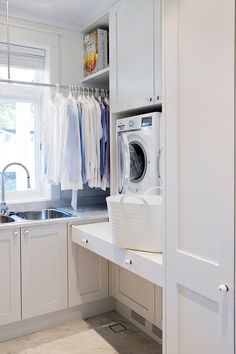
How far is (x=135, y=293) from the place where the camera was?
8.42ft

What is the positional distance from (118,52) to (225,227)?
72.0 inches

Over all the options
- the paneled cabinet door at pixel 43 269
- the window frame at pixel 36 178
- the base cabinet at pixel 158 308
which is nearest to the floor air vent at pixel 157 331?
the base cabinet at pixel 158 308

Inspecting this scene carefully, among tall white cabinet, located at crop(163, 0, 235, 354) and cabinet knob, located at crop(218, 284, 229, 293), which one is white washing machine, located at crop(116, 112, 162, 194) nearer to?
tall white cabinet, located at crop(163, 0, 235, 354)

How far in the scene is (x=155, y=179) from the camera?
2223 millimetres

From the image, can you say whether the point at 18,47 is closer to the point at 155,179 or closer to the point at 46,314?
the point at 155,179

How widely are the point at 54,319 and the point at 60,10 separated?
253cm

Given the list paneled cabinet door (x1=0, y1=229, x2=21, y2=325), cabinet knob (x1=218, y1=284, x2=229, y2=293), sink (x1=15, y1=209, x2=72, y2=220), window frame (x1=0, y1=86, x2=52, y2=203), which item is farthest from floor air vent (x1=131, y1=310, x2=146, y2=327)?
cabinet knob (x1=218, y1=284, x2=229, y2=293)

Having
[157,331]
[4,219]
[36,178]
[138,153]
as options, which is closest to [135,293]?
[157,331]

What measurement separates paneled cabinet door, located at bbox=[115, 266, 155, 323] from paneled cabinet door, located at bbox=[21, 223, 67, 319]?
449mm

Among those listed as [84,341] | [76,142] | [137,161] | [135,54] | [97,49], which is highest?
[97,49]

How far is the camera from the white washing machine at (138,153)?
2211mm

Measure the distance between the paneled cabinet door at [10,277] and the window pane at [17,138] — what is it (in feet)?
2.70

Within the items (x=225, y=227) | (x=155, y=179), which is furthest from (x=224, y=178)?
(x=155, y=179)

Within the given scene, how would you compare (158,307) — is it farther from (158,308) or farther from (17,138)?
(17,138)
